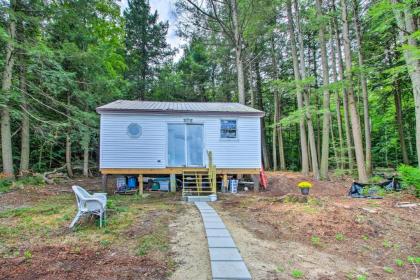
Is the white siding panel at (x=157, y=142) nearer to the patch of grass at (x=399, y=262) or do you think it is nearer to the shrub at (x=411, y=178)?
the shrub at (x=411, y=178)

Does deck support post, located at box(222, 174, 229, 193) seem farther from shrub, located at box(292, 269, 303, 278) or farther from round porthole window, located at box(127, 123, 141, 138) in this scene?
shrub, located at box(292, 269, 303, 278)

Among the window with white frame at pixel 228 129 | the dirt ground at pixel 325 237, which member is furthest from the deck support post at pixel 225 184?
the dirt ground at pixel 325 237

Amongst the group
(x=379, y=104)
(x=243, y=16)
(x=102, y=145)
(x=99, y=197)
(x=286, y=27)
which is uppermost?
(x=243, y=16)

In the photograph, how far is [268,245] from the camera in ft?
14.2

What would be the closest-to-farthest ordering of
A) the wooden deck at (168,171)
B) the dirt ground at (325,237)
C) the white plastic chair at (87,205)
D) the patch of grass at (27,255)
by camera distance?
1. the dirt ground at (325,237)
2. the patch of grass at (27,255)
3. the white plastic chair at (87,205)
4. the wooden deck at (168,171)

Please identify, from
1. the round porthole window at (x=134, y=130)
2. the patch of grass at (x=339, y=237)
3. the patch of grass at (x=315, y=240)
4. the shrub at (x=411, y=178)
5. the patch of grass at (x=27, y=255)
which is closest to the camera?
the patch of grass at (x=27, y=255)

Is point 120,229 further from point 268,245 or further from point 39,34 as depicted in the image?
point 39,34

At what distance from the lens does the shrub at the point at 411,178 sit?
7.41m

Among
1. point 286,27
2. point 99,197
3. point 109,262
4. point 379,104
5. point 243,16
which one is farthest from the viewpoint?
point 379,104

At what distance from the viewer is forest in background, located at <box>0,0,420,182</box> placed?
9.70m

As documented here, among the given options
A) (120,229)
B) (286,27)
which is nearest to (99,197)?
(120,229)

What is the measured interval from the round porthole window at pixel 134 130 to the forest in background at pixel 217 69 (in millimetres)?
2225

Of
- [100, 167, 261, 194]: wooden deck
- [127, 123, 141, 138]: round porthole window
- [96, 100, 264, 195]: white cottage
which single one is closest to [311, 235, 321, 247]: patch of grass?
[96, 100, 264, 195]: white cottage

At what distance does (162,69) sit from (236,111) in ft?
38.2
